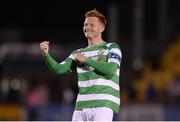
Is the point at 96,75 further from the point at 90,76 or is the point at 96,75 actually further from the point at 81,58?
the point at 81,58

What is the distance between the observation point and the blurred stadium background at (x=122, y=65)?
15.0 meters

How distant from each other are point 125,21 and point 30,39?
27.1 ft

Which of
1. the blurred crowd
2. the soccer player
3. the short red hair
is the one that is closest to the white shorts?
the soccer player

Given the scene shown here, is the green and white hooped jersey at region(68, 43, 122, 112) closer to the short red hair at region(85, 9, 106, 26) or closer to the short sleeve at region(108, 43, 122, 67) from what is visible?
the short sleeve at region(108, 43, 122, 67)

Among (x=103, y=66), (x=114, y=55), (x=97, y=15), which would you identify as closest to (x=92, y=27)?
(x=97, y=15)

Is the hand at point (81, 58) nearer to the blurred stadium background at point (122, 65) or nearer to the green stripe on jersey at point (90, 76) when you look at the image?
the green stripe on jersey at point (90, 76)

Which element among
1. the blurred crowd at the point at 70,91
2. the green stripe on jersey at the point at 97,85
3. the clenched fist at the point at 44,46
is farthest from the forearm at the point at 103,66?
the blurred crowd at the point at 70,91

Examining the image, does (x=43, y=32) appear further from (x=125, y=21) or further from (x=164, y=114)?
(x=164, y=114)

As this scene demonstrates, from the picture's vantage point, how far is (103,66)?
6145 mm

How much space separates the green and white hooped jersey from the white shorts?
4 centimetres

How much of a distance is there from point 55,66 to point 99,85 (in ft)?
1.49

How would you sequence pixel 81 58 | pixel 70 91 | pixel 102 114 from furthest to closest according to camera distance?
pixel 70 91
pixel 102 114
pixel 81 58

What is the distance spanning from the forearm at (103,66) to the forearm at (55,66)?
A: 1.43 ft

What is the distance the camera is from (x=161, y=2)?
67.2 feet
